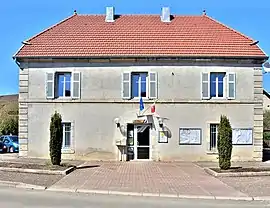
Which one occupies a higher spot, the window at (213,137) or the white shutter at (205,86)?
the white shutter at (205,86)

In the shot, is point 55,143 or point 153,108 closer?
point 55,143

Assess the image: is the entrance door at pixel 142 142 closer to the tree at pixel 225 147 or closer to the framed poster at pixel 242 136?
the framed poster at pixel 242 136

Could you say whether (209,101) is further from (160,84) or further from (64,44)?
(64,44)

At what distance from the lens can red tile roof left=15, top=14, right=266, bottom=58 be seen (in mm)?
25203

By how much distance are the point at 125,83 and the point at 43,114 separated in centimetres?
497

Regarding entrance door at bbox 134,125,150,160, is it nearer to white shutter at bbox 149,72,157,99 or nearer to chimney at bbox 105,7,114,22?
white shutter at bbox 149,72,157,99

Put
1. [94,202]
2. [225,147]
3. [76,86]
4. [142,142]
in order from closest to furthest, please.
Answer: [94,202] < [225,147] < [76,86] < [142,142]

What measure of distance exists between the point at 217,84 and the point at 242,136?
322 cm

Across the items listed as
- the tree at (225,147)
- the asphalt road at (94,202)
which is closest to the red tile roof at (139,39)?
the tree at (225,147)

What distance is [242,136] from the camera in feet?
81.5

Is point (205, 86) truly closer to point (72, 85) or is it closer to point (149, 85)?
point (149, 85)

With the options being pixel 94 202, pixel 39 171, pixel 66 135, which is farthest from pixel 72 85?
pixel 94 202

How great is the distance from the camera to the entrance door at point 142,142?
25047 mm

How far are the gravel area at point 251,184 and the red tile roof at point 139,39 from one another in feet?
32.2
